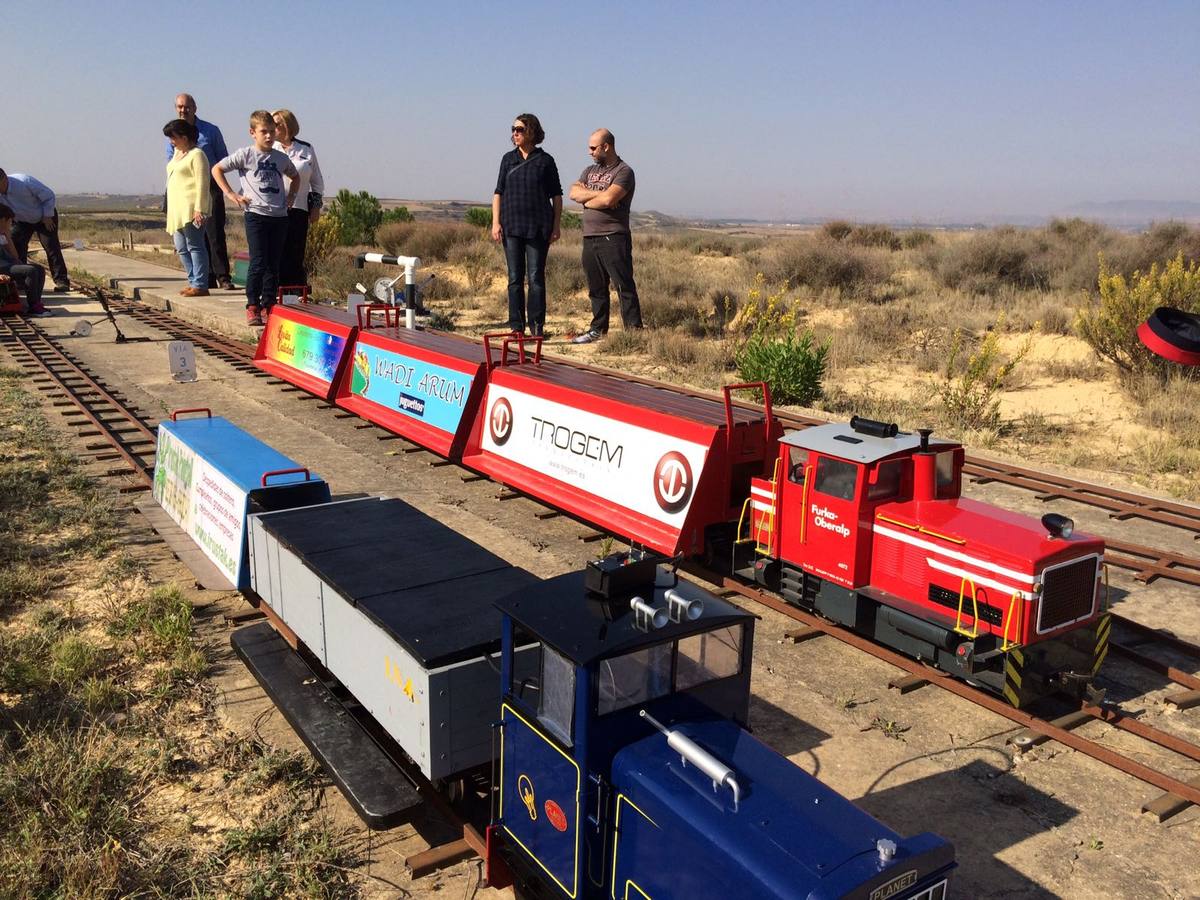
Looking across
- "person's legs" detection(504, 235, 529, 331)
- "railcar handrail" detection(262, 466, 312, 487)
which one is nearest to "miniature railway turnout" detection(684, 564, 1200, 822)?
"railcar handrail" detection(262, 466, 312, 487)

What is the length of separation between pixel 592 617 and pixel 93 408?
49.1 ft

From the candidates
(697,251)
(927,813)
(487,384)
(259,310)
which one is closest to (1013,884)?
(927,813)

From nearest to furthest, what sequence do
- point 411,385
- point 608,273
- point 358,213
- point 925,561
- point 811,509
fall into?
point 925,561 → point 811,509 → point 411,385 → point 608,273 → point 358,213

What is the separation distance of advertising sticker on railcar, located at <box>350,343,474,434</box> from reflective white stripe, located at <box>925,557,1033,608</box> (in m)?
7.38

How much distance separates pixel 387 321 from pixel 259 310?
21.7 feet

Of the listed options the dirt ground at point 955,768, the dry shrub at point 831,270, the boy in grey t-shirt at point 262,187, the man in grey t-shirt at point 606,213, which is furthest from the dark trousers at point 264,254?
the dry shrub at point 831,270

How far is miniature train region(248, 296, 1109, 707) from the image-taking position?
24.8 feet

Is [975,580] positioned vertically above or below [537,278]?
below

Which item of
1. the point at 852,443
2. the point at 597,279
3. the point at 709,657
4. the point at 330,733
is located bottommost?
the point at 330,733

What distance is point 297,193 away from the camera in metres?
20.2

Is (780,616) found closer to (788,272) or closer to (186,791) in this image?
(186,791)

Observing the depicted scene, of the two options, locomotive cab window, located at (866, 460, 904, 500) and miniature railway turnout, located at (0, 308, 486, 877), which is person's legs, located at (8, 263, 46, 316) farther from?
locomotive cab window, located at (866, 460, 904, 500)

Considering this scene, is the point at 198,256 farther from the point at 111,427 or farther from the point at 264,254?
the point at 111,427

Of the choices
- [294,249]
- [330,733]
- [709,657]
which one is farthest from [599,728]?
[294,249]
